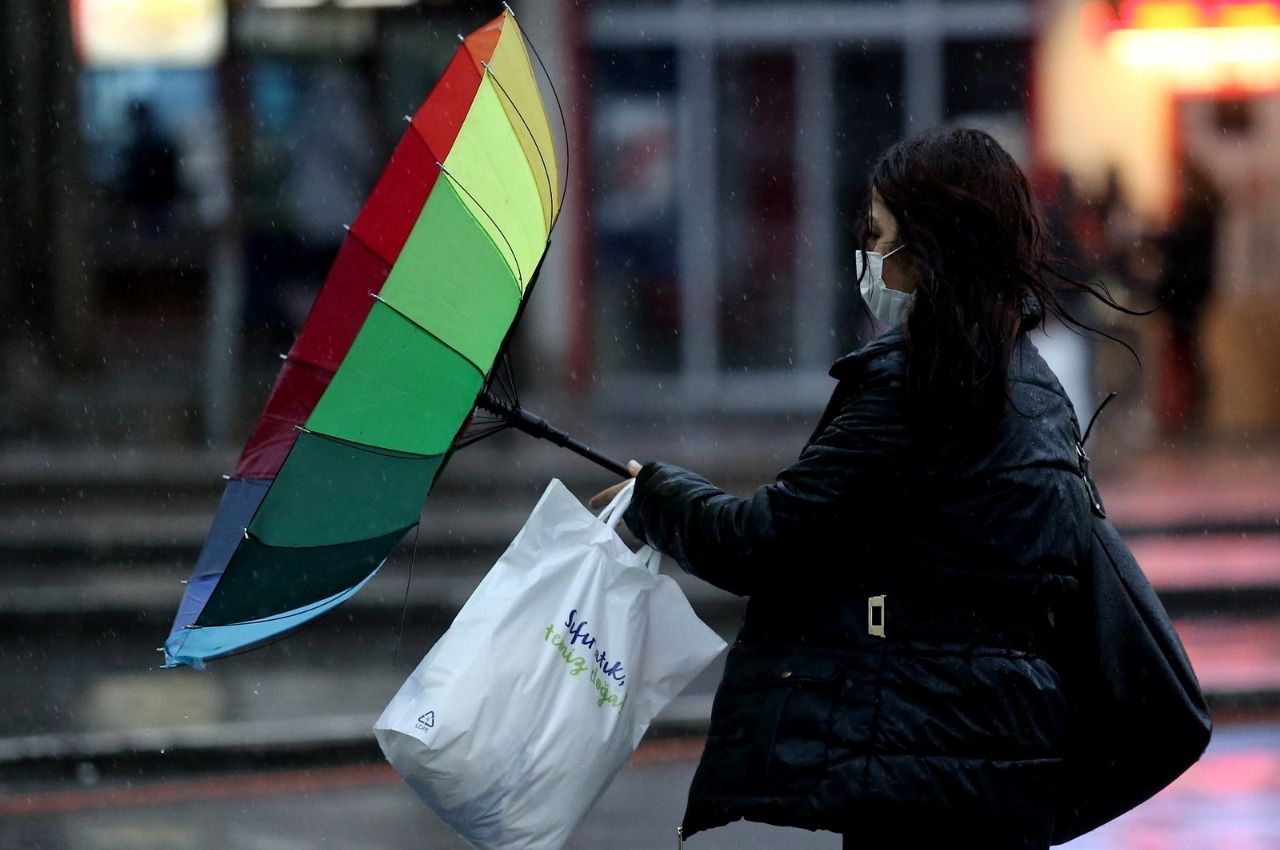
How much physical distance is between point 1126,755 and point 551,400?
1219 cm

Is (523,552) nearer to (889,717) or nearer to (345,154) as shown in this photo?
(889,717)

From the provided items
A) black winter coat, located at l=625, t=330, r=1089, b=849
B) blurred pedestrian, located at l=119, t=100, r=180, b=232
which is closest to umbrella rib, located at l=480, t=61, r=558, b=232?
black winter coat, located at l=625, t=330, r=1089, b=849

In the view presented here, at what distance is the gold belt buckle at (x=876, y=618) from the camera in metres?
2.78

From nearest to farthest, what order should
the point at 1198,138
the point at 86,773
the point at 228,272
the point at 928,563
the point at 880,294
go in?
1. the point at 928,563
2. the point at 880,294
3. the point at 86,773
4. the point at 228,272
5. the point at 1198,138

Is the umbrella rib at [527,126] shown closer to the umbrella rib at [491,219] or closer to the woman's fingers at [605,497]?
the umbrella rib at [491,219]

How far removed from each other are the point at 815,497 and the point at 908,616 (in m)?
0.22

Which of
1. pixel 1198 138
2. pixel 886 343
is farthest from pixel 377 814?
pixel 1198 138

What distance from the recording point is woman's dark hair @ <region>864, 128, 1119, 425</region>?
9.02 ft

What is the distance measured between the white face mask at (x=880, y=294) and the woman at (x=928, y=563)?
0.10ft

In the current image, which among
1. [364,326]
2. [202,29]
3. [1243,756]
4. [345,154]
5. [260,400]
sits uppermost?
[202,29]

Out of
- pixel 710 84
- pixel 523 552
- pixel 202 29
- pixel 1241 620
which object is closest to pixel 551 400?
pixel 710 84

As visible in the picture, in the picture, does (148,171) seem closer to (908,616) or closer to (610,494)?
(610,494)

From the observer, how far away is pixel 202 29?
1507cm

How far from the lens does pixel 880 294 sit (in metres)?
2.95
